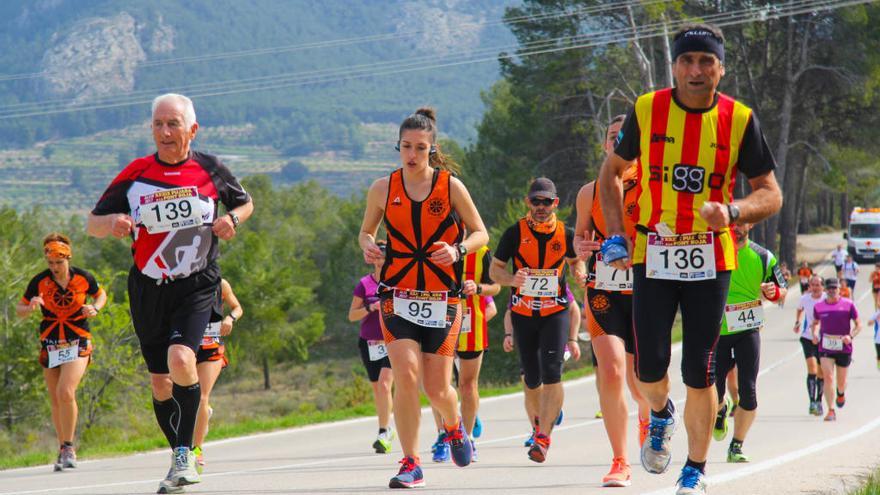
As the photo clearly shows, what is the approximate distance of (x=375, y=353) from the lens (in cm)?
1338

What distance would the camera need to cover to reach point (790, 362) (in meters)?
30.7

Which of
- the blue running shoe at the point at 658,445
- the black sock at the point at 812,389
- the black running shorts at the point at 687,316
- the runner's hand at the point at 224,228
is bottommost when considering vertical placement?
the black sock at the point at 812,389

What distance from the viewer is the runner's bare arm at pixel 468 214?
8570 mm

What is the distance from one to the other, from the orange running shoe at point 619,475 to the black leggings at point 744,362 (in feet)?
9.72

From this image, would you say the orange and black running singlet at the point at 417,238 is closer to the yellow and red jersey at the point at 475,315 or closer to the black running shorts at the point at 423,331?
the black running shorts at the point at 423,331

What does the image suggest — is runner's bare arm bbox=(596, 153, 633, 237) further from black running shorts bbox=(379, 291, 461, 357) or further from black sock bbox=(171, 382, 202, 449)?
black sock bbox=(171, 382, 202, 449)

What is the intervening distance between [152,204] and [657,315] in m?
3.22

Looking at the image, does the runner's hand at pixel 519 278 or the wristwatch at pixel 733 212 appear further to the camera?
the runner's hand at pixel 519 278

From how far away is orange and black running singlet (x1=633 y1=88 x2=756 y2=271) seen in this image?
21.3 ft

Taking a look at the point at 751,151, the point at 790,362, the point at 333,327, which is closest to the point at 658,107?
the point at 751,151

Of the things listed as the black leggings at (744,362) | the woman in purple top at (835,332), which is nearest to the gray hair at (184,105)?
the black leggings at (744,362)

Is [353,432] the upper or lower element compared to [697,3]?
lower

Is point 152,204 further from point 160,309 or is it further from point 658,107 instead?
point 658,107

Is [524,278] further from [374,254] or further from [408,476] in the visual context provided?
[408,476]
